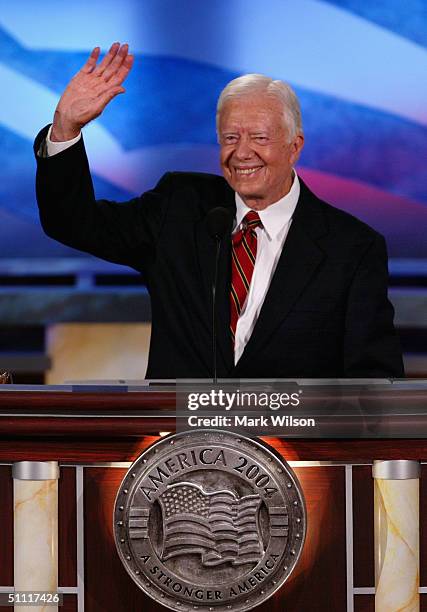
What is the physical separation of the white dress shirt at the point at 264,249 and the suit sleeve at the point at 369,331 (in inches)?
7.1

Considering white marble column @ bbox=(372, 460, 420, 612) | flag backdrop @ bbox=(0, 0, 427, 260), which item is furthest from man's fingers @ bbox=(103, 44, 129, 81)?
flag backdrop @ bbox=(0, 0, 427, 260)

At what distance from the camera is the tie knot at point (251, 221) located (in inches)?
90.6

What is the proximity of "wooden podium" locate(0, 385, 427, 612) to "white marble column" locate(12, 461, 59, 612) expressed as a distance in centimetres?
2

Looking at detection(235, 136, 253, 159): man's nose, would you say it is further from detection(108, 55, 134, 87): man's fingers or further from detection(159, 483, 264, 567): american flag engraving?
detection(159, 483, 264, 567): american flag engraving

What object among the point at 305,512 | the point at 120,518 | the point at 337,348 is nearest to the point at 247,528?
the point at 305,512

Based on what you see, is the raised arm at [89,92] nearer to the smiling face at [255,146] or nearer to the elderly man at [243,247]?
the elderly man at [243,247]

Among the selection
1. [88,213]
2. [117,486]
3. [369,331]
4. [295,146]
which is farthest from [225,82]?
[117,486]

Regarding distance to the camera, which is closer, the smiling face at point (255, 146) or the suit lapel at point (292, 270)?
the suit lapel at point (292, 270)

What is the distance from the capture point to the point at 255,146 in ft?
7.60

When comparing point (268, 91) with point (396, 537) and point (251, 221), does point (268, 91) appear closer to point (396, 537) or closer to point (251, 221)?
point (251, 221)

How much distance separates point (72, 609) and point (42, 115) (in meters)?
2.49

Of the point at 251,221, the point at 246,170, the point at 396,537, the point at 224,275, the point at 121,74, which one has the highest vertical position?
the point at 121,74

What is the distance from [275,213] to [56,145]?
504 mm

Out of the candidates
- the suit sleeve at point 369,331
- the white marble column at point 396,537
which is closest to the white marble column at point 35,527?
the white marble column at point 396,537
